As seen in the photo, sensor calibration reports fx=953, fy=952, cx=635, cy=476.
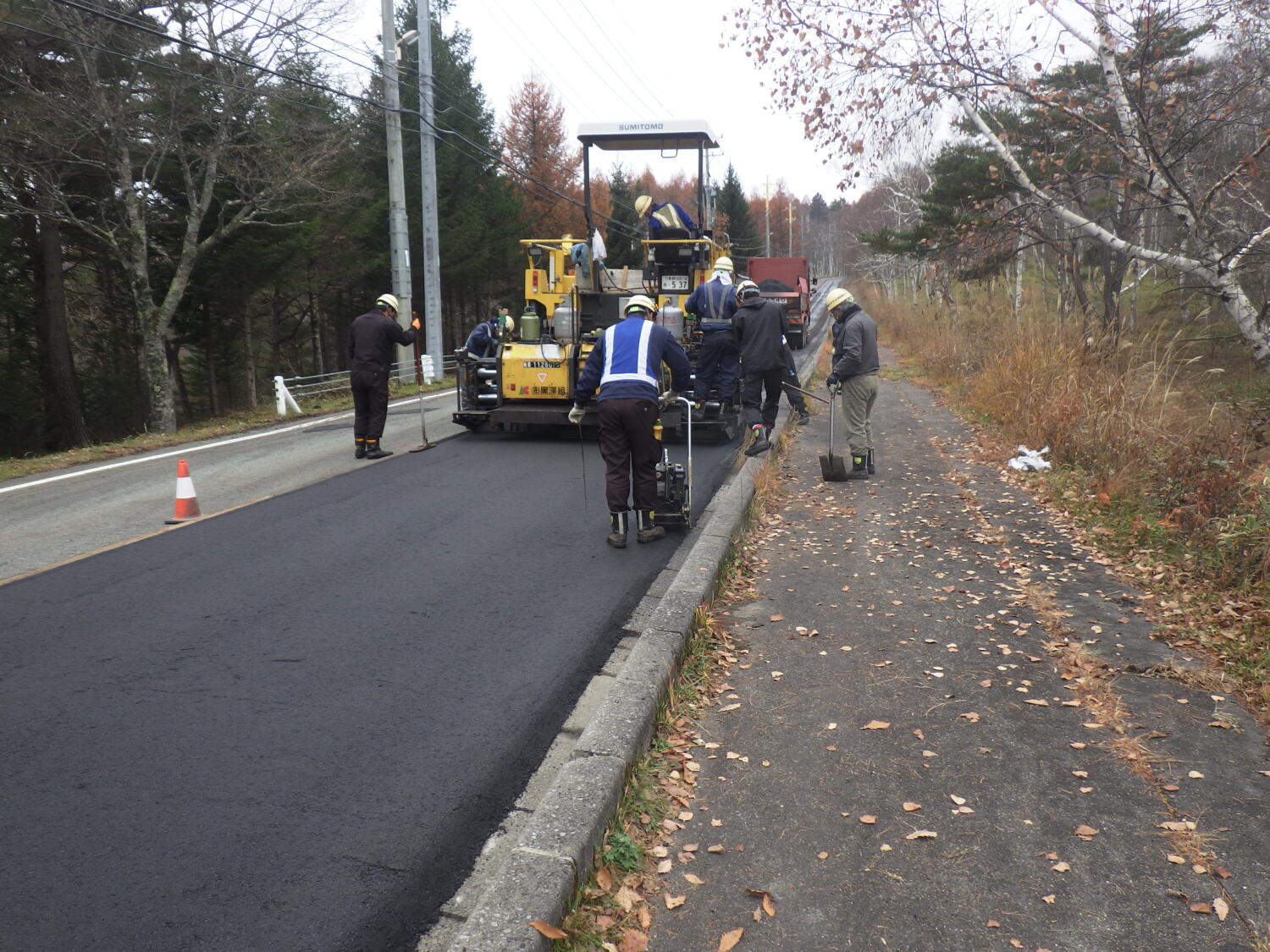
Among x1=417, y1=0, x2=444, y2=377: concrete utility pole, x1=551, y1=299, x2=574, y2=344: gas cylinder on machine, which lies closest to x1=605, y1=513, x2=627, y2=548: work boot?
x1=551, y1=299, x2=574, y2=344: gas cylinder on machine

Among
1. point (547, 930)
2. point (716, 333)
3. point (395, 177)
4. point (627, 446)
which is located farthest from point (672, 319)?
point (395, 177)

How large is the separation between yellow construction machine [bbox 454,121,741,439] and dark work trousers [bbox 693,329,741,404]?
364 mm

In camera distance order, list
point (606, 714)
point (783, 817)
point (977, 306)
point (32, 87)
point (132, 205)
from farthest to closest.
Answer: point (977, 306)
point (132, 205)
point (32, 87)
point (606, 714)
point (783, 817)

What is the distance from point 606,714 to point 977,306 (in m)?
20.8

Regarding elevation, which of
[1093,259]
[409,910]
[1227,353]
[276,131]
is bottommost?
[409,910]

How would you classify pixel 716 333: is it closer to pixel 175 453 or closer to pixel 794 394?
pixel 794 394

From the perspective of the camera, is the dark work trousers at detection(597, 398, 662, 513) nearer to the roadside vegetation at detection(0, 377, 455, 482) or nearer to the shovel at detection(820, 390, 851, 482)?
the shovel at detection(820, 390, 851, 482)

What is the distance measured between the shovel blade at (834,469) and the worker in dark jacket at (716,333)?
268 cm

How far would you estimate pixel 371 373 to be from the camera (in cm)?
1145

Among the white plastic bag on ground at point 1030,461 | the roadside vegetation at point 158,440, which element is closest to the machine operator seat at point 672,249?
the white plastic bag on ground at point 1030,461

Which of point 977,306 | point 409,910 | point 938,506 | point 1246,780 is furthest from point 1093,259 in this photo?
point 409,910

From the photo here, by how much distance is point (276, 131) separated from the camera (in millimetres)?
19797

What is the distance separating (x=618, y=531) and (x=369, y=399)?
529 centimetres

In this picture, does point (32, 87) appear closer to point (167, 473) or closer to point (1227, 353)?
point (167, 473)
